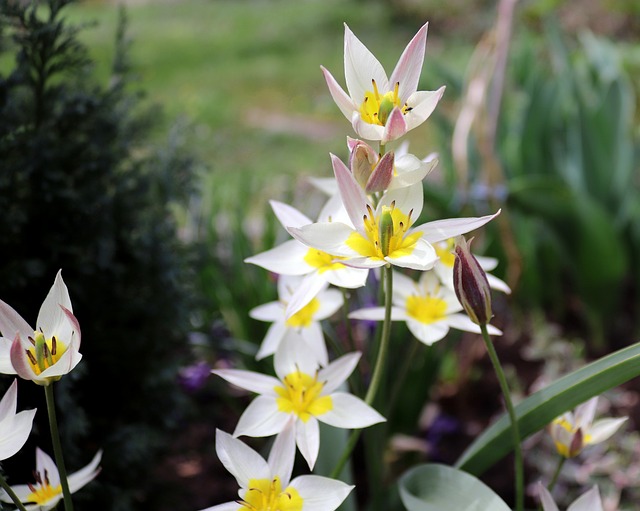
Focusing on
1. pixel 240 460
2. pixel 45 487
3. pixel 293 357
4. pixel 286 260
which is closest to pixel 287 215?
pixel 286 260

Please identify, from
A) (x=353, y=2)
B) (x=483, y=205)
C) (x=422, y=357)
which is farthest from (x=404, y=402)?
(x=353, y=2)

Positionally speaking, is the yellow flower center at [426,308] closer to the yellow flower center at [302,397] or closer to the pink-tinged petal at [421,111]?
the yellow flower center at [302,397]

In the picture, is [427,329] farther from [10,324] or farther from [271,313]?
[10,324]

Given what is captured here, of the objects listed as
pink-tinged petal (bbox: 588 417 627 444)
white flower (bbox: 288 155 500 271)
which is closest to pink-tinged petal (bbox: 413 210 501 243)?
white flower (bbox: 288 155 500 271)

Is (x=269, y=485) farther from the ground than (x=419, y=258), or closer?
closer

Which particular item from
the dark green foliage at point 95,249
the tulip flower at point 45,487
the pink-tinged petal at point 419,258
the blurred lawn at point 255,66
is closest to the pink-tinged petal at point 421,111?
the pink-tinged petal at point 419,258

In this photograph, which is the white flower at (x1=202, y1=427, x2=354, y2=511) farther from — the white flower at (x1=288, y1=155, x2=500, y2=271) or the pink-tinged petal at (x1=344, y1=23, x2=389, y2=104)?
the pink-tinged petal at (x1=344, y1=23, x2=389, y2=104)

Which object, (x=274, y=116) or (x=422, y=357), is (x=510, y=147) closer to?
(x=422, y=357)
